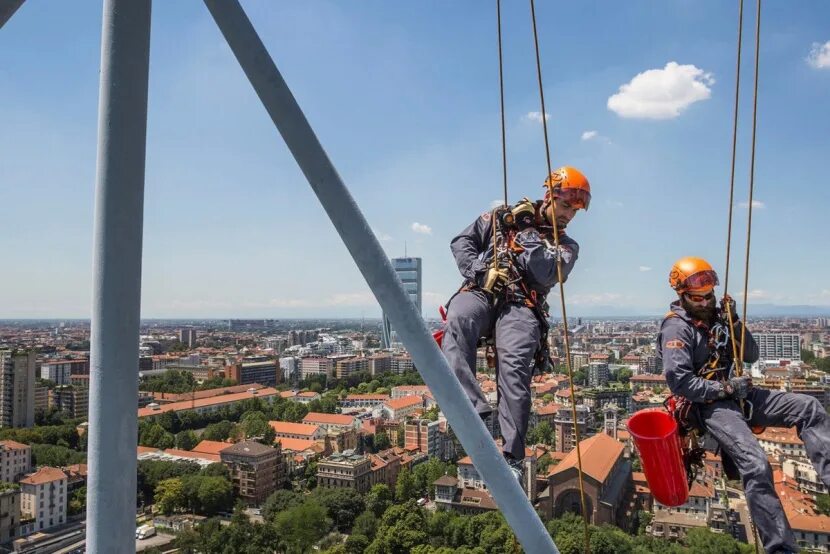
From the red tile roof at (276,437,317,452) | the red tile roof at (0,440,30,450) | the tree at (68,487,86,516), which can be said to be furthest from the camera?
the red tile roof at (276,437,317,452)

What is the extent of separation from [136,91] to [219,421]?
50997 mm

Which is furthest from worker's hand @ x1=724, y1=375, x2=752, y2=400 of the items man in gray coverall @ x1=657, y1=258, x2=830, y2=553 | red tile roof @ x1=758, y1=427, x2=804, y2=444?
red tile roof @ x1=758, y1=427, x2=804, y2=444

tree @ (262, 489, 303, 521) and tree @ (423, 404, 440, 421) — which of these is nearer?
tree @ (262, 489, 303, 521)

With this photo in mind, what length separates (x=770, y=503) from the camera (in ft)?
5.99

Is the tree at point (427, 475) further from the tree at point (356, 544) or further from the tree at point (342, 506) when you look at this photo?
the tree at point (356, 544)

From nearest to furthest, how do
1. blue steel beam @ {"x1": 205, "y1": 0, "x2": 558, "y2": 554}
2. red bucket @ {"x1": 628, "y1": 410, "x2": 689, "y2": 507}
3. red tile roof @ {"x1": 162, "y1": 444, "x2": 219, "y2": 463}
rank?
blue steel beam @ {"x1": 205, "y1": 0, "x2": 558, "y2": 554} → red bucket @ {"x1": 628, "y1": 410, "x2": 689, "y2": 507} → red tile roof @ {"x1": 162, "y1": 444, "x2": 219, "y2": 463}

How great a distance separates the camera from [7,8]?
38.6 inches

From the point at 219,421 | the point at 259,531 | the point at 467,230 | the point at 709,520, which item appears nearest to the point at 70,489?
the point at 259,531

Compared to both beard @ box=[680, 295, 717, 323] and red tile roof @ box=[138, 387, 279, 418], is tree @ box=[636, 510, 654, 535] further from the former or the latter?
red tile roof @ box=[138, 387, 279, 418]

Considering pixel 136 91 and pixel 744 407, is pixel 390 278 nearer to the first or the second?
pixel 136 91

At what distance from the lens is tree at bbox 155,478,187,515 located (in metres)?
30.0

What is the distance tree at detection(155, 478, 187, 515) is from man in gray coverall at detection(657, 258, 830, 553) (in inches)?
1276

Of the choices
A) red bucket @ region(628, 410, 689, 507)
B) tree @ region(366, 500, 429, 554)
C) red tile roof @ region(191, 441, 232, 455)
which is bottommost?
tree @ region(366, 500, 429, 554)

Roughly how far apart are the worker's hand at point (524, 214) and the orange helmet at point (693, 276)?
23.9 inches
